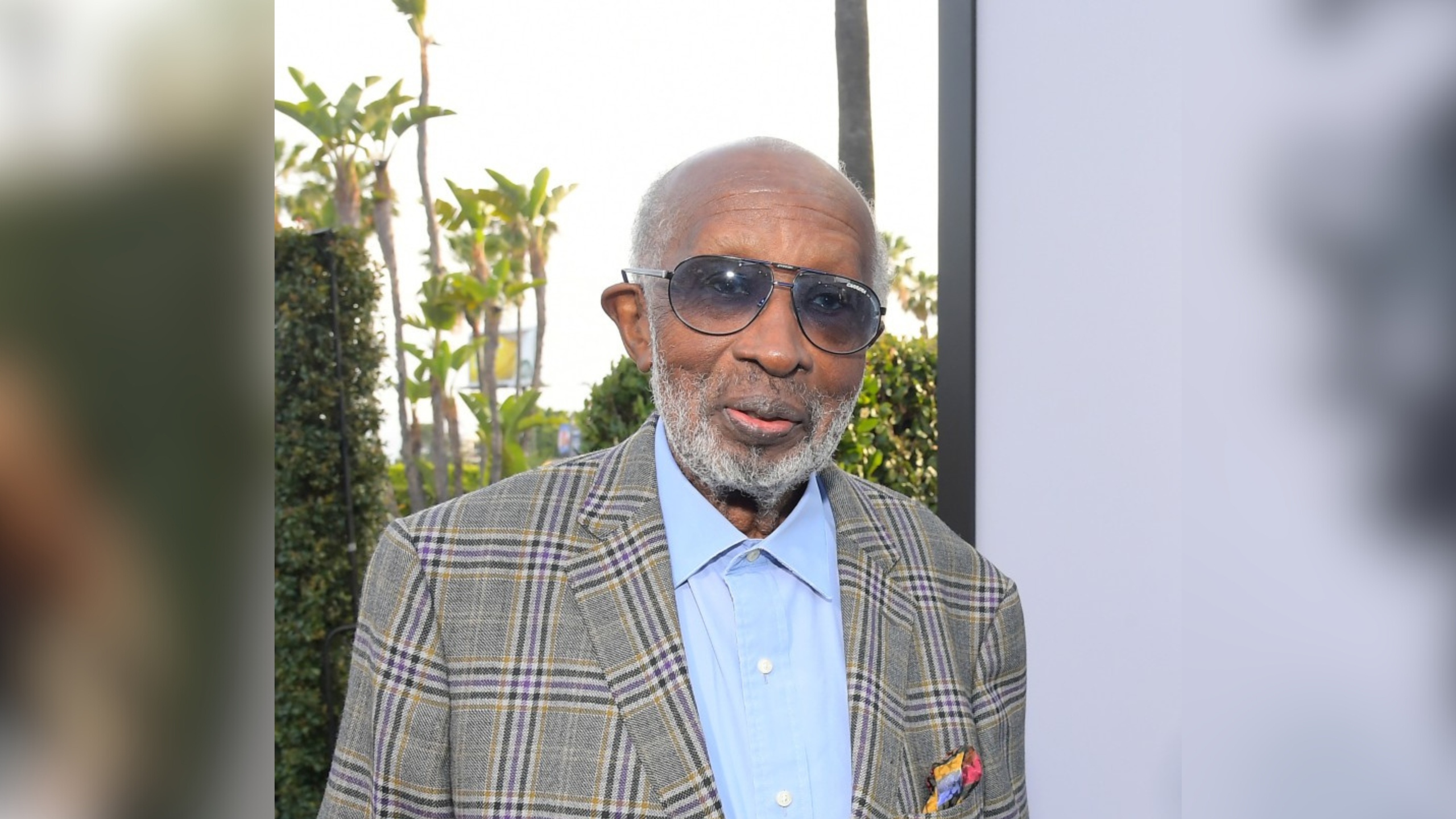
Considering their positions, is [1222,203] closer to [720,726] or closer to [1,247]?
[720,726]

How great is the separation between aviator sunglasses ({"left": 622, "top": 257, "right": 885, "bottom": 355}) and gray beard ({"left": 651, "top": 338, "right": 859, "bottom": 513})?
3.1 inches

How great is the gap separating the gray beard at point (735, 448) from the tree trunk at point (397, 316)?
8.44 m

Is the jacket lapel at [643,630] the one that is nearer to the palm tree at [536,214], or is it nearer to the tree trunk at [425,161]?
the palm tree at [536,214]

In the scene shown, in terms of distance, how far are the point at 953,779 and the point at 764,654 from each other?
33cm

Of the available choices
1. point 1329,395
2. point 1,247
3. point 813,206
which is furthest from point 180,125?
point 813,206

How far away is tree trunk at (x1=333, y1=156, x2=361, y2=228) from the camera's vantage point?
11328 mm

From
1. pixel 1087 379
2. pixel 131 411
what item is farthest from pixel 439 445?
pixel 131 411

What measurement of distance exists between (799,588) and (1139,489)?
205cm

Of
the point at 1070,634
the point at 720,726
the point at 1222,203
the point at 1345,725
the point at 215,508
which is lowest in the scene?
the point at 1070,634

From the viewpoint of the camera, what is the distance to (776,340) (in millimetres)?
1496

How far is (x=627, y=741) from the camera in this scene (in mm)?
1368

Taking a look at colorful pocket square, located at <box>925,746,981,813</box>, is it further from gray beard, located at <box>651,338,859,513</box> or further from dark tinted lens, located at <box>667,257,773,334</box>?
dark tinted lens, located at <box>667,257,773,334</box>

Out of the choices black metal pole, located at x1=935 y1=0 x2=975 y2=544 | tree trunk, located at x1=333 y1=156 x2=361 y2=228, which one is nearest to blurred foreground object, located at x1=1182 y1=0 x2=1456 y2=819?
black metal pole, located at x1=935 y1=0 x2=975 y2=544

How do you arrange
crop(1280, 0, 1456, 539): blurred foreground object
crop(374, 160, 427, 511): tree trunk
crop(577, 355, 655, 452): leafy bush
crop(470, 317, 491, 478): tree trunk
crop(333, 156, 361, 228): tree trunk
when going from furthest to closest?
crop(333, 156, 361, 228): tree trunk
crop(374, 160, 427, 511): tree trunk
crop(470, 317, 491, 478): tree trunk
crop(577, 355, 655, 452): leafy bush
crop(1280, 0, 1456, 539): blurred foreground object
